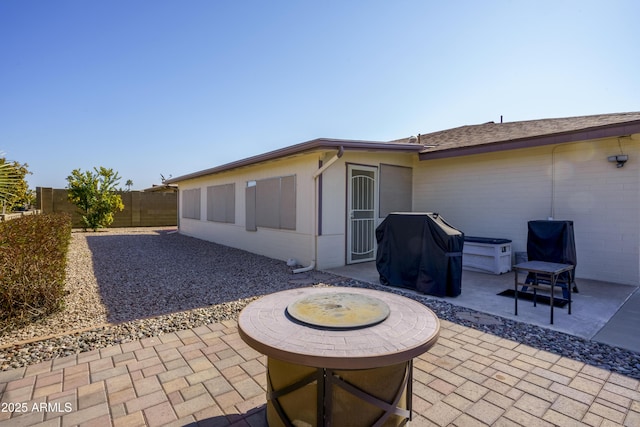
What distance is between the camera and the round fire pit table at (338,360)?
4.59 ft

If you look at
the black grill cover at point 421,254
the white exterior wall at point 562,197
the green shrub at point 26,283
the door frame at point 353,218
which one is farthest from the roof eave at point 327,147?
the green shrub at point 26,283

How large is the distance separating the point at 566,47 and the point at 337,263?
5941mm

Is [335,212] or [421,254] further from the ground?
[335,212]

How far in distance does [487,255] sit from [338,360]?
5966 millimetres

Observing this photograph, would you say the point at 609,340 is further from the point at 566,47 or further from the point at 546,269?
the point at 566,47

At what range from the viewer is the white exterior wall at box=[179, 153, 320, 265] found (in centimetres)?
683

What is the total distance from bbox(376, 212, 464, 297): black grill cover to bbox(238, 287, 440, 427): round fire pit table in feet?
9.92

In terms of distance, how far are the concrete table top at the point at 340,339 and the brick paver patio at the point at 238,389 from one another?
701mm

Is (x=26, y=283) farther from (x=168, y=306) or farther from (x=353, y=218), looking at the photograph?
(x=353, y=218)

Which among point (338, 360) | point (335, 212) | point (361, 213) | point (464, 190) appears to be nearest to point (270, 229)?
point (335, 212)

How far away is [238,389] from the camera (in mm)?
2285

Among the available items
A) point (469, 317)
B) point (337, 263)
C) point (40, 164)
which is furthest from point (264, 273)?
point (40, 164)

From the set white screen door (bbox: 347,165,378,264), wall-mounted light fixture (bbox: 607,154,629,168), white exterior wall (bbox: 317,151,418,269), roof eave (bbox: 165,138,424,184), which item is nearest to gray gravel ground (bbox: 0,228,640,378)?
white exterior wall (bbox: 317,151,418,269)

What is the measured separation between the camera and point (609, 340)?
314 cm
